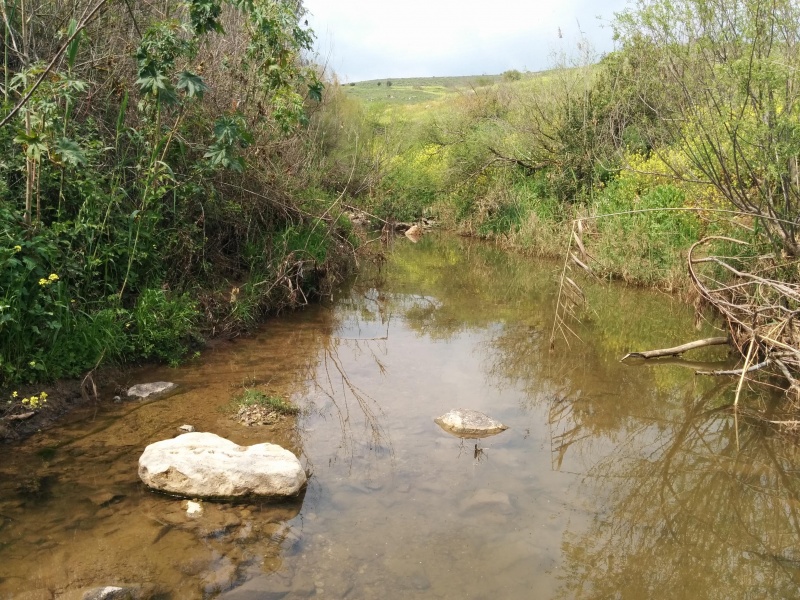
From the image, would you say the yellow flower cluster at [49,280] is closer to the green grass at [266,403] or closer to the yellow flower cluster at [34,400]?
the yellow flower cluster at [34,400]

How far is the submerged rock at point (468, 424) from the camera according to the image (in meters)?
5.79

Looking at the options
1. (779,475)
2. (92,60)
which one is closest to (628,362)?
(779,475)

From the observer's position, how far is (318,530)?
4.16 m

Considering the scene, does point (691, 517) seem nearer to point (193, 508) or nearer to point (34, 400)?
point (193, 508)

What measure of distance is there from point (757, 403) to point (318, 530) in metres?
5.20

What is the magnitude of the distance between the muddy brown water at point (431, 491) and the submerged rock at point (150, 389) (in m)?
0.16

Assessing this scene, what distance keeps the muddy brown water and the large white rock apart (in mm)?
117

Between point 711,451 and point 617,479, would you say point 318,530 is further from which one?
point 711,451

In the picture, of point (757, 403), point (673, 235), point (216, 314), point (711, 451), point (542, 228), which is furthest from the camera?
point (542, 228)

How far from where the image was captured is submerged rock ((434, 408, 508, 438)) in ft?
Result: 19.0

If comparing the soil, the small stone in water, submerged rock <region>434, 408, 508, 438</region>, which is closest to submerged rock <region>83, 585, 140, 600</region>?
the small stone in water

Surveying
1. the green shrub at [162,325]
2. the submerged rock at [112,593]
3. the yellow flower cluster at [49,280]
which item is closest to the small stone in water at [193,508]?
the submerged rock at [112,593]

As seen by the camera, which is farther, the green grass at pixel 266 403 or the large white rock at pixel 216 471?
the green grass at pixel 266 403

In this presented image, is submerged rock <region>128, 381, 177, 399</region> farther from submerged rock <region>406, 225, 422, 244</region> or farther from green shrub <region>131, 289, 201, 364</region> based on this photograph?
submerged rock <region>406, 225, 422, 244</region>
